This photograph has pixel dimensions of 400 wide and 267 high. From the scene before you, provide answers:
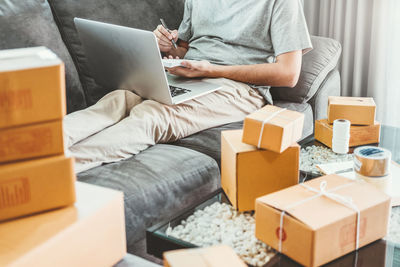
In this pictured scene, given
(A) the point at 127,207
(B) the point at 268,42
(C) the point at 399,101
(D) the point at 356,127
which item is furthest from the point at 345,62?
(A) the point at 127,207

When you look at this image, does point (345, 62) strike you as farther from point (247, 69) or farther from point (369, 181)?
point (369, 181)

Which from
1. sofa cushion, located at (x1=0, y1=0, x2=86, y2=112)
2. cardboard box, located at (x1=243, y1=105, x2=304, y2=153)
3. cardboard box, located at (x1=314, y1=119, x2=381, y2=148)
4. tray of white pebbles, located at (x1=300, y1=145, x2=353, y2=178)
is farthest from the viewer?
sofa cushion, located at (x1=0, y1=0, x2=86, y2=112)

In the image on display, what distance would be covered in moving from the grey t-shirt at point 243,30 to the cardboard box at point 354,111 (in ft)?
1.11

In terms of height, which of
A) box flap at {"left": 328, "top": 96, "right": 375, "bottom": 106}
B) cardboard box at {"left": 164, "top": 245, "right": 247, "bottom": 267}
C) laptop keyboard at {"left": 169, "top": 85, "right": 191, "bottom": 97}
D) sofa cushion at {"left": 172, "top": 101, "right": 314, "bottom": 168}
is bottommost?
sofa cushion at {"left": 172, "top": 101, "right": 314, "bottom": 168}

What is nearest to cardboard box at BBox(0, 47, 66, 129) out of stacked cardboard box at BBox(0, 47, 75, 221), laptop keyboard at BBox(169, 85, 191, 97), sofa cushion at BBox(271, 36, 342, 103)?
stacked cardboard box at BBox(0, 47, 75, 221)

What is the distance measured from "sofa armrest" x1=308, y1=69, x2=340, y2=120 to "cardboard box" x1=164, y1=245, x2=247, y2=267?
139 centimetres

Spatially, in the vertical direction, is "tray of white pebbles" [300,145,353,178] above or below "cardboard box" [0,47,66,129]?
below

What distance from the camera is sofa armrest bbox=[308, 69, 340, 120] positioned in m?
2.05

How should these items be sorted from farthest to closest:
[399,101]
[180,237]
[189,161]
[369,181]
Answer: [399,101] → [189,161] → [369,181] → [180,237]

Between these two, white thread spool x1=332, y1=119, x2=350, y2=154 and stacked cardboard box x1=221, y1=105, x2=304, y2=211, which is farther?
white thread spool x1=332, y1=119, x2=350, y2=154

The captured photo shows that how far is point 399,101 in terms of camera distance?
2.54m

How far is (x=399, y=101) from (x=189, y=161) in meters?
1.61

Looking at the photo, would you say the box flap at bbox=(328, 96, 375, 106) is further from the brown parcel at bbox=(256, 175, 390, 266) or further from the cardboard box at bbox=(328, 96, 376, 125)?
the brown parcel at bbox=(256, 175, 390, 266)

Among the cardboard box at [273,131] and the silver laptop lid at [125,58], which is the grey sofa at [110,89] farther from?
the cardboard box at [273,131]
